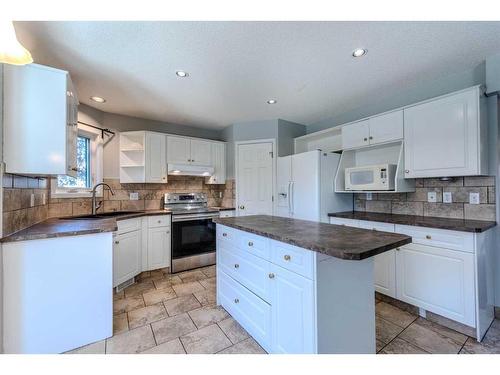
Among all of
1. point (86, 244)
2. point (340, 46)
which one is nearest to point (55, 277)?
point (86, 244)

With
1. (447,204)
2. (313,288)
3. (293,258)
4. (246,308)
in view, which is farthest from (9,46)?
(447,204)

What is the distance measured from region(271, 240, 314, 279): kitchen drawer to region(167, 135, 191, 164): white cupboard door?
8.67 feet

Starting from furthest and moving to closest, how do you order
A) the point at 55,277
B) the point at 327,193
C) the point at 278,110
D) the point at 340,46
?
the point at 278,110 → the point at 327,193 → the point at 340,46 → the point at 55,277

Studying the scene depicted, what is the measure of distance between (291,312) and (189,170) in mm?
2867

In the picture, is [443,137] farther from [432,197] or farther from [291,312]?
[291,312]

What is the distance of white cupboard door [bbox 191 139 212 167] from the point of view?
150 inches

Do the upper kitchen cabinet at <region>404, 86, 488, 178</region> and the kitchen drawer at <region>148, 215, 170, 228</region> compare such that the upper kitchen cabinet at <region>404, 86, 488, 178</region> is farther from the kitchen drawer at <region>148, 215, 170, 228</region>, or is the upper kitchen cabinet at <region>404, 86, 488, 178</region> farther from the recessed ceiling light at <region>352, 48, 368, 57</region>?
the kitchen drawer at <region>148, 215, 170, 228</region>

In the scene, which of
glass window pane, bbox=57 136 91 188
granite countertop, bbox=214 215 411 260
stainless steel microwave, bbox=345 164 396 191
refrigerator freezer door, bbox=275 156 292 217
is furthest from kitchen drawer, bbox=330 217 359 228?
glass window pane, bbox=57 136 91 188

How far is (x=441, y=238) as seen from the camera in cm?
191

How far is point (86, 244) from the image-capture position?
1.70m

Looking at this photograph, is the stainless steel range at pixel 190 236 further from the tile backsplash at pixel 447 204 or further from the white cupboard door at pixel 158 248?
the tile backsplash at pixel 447 204
